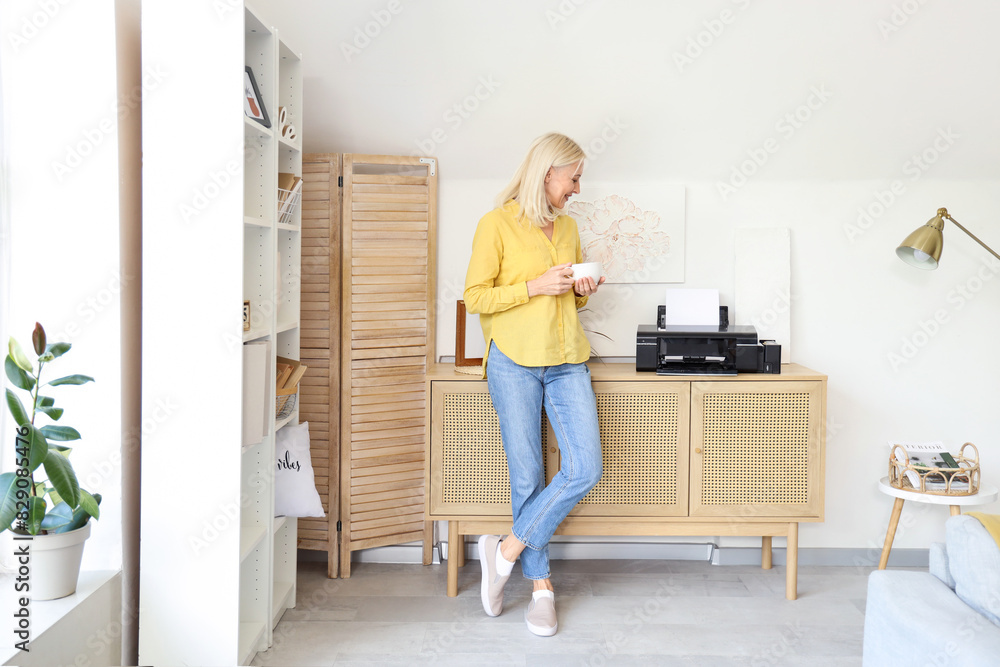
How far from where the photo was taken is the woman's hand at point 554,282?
241 centimetres

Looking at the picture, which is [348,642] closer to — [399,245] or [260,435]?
[260,435]

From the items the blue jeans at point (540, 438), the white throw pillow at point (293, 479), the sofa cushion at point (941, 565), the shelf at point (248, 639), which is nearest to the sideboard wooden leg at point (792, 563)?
the blue jeans at point (540, 438)

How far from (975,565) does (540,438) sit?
4.44ft

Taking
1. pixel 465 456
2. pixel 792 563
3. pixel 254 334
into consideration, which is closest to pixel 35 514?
pixel 254 334

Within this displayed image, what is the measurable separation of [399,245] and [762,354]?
4.74 feet

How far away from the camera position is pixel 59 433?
175cm

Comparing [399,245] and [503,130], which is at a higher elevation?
[503,130]

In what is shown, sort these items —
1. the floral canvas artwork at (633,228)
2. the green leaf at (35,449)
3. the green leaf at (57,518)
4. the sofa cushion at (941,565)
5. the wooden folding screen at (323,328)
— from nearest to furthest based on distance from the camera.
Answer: the sofa cushion at (941,565), the green leaf at (35,449), the green leaf at (57,518), the wooden folding screen at (323,328), the floral canvas artwork at (633,228)

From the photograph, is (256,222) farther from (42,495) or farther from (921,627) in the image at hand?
(921,627)

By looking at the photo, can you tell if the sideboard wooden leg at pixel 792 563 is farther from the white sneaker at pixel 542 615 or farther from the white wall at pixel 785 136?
the white sneaker at pixel 542 615

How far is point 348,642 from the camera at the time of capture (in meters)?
2.37

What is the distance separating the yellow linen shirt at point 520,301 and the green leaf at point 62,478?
1263 mm

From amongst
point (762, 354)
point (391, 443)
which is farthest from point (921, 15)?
point (391, 443)

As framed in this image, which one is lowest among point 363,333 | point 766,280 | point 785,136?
point 363,333
